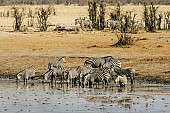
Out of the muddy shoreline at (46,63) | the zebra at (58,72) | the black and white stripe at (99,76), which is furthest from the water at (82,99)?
the muddy shoreline at (46,63)

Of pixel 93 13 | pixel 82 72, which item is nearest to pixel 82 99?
pixel 82 72

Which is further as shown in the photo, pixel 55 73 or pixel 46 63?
pixel 46 63

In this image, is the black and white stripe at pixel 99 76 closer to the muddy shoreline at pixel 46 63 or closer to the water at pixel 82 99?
the water at pixel 82 99

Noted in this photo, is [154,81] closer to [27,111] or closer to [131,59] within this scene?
[131,59]

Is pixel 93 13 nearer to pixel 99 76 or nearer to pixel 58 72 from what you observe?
pixel 58 72

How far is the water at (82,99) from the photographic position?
15.3 meters

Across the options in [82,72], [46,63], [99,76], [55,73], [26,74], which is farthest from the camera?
[46,63]

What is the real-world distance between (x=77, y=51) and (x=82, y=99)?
47.5 ft

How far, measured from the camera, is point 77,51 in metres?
31.7

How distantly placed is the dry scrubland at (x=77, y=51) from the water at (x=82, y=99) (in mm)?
3637

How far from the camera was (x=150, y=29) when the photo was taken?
153 feet

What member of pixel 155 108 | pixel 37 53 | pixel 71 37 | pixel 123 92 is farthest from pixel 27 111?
pixel 71 37

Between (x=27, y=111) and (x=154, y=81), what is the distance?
8.11m

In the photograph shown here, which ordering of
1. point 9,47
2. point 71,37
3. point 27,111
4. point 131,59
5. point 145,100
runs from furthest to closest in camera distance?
1. point 71,37
2. point 9,47
3. point 131,59
4. point 145,100
5. point 27,111
